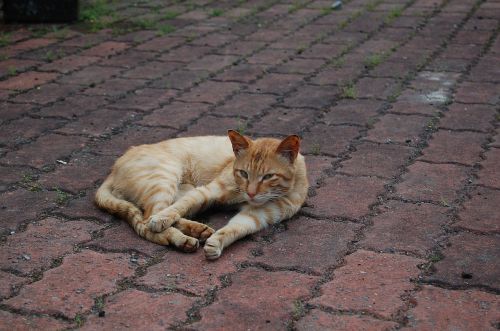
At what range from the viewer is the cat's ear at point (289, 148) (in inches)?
162

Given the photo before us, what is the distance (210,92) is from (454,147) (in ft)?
7.60

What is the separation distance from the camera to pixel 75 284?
141 inches

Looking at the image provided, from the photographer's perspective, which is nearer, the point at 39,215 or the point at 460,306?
the point at 460,306

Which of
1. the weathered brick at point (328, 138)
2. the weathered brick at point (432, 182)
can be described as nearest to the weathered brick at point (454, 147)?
the weathered brick at point (432, 182)

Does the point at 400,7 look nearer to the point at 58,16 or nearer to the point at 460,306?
the point at 58,16

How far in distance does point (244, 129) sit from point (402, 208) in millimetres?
1737

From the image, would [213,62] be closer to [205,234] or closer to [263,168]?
[263,168]

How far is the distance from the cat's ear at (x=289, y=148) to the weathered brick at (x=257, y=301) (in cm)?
75

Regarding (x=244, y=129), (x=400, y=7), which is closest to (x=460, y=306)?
(x=244, y=129)

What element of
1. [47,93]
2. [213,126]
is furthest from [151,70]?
[213,126]

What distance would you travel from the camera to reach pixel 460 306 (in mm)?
3406

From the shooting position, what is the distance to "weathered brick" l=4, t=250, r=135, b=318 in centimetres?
339

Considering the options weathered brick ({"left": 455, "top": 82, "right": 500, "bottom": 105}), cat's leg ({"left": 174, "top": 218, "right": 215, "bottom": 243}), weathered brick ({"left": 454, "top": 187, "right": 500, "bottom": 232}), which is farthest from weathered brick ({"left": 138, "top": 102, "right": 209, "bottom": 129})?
weathered brick ({"left": 454, "top": 187, "right": 500, "bottom": 232})

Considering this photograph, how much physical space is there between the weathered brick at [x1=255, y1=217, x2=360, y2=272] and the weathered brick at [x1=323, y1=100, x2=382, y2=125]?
1.85 m
